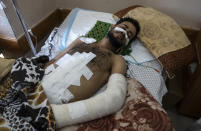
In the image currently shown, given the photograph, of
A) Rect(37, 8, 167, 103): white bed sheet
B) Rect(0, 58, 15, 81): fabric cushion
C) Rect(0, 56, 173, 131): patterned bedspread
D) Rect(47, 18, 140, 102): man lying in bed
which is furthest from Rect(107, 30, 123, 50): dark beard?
Rect(0, 58, 15, 81): fabric cushion

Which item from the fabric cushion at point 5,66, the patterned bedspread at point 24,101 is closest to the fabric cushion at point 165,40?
the patterned bedspread at point 24,101

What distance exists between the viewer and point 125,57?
140 centimetres

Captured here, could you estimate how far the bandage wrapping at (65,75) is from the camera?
3.14 ft

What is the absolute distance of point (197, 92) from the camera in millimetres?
1336

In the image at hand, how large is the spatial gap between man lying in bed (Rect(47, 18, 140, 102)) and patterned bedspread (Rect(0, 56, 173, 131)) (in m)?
0.20

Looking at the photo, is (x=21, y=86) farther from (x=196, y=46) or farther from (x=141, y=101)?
(x=196, y=46)

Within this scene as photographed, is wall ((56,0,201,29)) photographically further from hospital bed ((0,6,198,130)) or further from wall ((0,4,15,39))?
wall ((0,4,15,39))

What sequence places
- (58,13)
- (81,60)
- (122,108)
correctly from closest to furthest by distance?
(122,108) → (81,60) → (58,13)

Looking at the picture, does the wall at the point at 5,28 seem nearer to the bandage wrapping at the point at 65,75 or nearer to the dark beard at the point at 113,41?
the bandage wrapping at the point at 65,75

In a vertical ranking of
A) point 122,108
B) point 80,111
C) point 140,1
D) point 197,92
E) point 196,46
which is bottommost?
point 197,92

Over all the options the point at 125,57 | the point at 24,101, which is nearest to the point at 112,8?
the point at 125,57

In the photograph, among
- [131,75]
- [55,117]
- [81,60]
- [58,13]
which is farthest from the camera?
[58,13]

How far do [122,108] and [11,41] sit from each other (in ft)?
4.33

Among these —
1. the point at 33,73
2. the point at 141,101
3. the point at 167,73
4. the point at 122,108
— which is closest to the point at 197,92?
the point at 167,73
